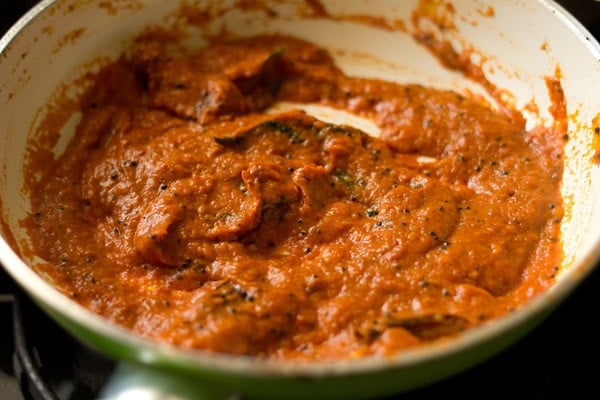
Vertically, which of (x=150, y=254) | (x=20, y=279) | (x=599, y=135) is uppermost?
(x=599, y=135)

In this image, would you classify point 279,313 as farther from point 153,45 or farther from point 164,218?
point 153,45

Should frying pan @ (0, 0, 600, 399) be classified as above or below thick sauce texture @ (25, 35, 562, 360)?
above

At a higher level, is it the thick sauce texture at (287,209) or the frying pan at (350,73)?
the frying pan at (350,73)

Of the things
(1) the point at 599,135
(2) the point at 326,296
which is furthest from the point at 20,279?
(1) the point at 599,135

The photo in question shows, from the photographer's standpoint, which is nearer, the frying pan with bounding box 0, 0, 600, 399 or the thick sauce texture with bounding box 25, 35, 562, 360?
the frying pan with bounding box 0, 0, 600, 399

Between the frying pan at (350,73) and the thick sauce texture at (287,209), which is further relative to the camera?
the thick sauce texture at (287,209)
